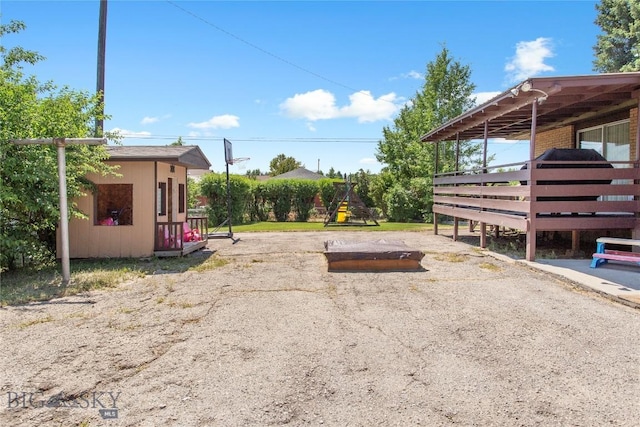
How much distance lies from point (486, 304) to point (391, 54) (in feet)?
57.6

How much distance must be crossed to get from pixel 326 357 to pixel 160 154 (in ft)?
20.9

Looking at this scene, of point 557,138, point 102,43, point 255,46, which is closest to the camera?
point 557,138

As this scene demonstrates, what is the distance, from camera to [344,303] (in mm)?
4801

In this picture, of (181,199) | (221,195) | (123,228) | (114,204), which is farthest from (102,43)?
(221,195)

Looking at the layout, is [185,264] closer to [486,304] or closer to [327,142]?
[486,304]

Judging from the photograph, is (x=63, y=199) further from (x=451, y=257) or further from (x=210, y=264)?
(x=451, y=257)

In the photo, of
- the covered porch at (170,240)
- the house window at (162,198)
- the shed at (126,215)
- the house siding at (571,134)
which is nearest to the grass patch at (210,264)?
the covered porch at (170,240)

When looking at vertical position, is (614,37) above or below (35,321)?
above

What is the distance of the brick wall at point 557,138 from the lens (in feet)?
34.7

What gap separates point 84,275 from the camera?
6.55 m

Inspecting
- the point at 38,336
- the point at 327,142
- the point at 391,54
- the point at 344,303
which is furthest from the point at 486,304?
the point at 327,142

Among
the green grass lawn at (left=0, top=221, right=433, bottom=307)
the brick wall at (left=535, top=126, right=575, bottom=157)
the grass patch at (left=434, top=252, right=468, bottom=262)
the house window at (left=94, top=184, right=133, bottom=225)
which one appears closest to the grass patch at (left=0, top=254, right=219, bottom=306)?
the green grass lawn at (left=0, top=221, right=433, bottom=307)

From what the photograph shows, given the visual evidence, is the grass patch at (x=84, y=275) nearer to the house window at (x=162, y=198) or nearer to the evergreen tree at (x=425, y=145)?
the house window at (x=162, y=198)

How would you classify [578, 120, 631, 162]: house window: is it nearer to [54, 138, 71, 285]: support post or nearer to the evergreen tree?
the evergreen tree
